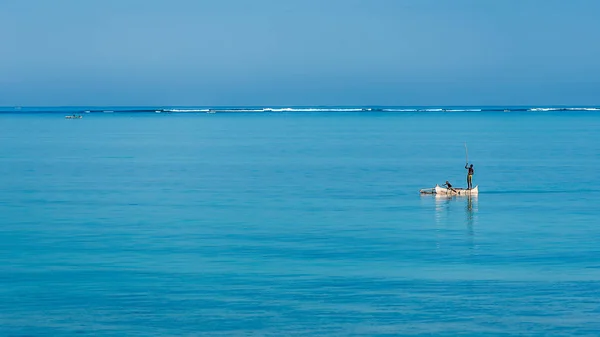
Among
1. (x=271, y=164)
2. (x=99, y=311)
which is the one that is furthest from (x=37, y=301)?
(x=271, y=164)

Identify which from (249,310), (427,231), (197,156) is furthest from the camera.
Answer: (197,156)

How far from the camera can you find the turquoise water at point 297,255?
18469 millimetres

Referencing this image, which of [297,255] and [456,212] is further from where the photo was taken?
[456,212]

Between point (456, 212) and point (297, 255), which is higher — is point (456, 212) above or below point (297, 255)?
above

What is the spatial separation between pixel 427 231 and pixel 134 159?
3801 cm

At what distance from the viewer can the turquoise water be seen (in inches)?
727

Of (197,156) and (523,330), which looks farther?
(197,156)

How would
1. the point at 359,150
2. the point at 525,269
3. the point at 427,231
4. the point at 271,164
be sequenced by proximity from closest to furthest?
the point at 525,269 < the point at 427,231 < the point at 271,164 < the point at 359,150

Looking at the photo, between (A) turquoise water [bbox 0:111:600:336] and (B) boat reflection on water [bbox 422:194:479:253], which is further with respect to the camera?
(B) boat reflection on water [bbox 422:194:479:253]

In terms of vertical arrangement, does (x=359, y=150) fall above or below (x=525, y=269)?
above

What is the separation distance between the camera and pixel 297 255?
24.7 m

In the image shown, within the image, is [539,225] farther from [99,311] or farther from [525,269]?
[99,311]

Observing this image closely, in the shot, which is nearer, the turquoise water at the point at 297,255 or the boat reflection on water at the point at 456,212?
the turquoise water at the point at 297,255

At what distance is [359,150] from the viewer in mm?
74688
